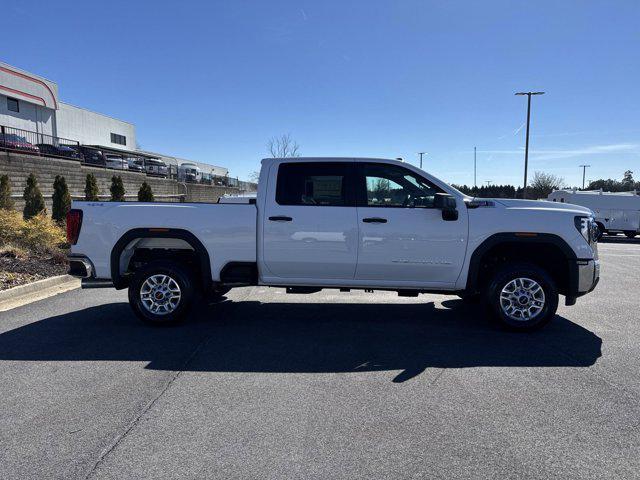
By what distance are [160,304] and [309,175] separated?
2449mm

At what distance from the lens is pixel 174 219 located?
5.60 meters

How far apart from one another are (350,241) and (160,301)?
247 centimetres

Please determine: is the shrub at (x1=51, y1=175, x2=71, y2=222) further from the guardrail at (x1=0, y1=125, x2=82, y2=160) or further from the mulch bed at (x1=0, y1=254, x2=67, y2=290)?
the mulch bed at (x1=0, y1=254, x2=67, y2=290)

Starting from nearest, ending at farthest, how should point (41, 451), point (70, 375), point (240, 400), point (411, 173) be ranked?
point (41, 451) < point (240, 400) < point (70, 375) < point (411, 173)

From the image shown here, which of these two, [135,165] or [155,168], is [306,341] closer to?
[135,165]

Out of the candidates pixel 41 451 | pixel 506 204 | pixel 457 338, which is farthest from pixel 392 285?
pixel 41 451

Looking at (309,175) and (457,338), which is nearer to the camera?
(457,338)

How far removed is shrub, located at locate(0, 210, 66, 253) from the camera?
411 inches

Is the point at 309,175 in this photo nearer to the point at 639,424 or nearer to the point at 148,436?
the point at 148,436

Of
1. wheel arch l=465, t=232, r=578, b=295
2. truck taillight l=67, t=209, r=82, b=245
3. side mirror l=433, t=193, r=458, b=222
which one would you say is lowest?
wheel arch l=465, t=232, r=578, b=295

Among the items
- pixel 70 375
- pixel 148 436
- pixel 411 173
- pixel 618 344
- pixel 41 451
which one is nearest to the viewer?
pixel 41 451

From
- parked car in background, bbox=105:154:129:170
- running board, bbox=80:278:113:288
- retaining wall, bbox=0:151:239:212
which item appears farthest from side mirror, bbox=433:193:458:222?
parked car in background, bbox=105:154:129:170

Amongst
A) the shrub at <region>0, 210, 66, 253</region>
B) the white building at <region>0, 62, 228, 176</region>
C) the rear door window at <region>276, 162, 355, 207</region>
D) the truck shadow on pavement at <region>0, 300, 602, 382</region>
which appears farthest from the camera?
the white building at <region>0, 62, 228, 176</region>

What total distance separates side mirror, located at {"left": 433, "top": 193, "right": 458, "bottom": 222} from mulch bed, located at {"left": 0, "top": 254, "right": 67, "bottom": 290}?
22.6ft
